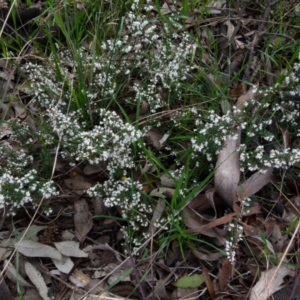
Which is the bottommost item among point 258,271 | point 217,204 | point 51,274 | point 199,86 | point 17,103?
point 51,274

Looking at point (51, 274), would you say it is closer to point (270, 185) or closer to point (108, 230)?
point (108, 230)

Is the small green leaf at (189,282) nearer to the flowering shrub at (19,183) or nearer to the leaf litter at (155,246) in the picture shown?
the leaf litter at (155,246)

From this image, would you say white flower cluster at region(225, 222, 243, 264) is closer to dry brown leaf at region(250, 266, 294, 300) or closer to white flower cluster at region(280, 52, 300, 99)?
dry brown leaf at region(250, 266, 294, 300)

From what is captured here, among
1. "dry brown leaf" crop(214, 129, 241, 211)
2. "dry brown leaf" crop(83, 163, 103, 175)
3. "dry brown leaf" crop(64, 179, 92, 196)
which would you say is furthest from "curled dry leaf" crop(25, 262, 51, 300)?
"dry brown leaf" crop(214, 129, 241, 211)

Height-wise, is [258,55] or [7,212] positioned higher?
[258,55]

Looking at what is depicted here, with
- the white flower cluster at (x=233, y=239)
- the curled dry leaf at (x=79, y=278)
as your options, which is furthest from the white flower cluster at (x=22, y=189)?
the white flower cluster at (x=233, y=239)

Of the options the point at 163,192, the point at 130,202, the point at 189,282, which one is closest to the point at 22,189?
the point at 130,202

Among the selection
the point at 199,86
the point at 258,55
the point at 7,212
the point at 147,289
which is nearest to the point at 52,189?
the point at 7,212
